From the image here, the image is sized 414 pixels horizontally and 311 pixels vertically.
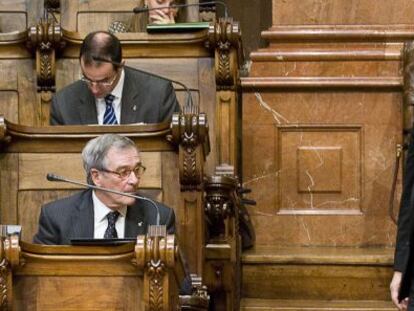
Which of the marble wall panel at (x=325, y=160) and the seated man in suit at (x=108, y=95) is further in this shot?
the marble wall panel at (x=325, y=160)

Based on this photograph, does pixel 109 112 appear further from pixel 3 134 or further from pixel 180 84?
pixel 3 134

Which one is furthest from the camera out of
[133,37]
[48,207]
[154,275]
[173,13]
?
[173,13]

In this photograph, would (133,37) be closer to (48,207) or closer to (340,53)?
(340,53)

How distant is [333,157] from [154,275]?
1385 millimetres

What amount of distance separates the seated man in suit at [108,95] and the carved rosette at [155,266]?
37.5 inches

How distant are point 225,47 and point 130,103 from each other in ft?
0.96

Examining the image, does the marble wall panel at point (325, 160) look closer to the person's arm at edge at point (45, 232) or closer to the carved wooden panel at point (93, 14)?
the carved wooden panel at point (93, 14)

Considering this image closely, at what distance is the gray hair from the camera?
2619 millimetres

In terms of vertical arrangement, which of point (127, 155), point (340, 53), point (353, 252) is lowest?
point (353, 252)

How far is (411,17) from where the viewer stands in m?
3.52

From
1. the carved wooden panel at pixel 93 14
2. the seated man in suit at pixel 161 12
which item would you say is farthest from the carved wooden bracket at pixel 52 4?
the seated man in suit at pixel 161 12

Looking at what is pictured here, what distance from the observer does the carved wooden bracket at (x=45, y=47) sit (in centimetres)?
328

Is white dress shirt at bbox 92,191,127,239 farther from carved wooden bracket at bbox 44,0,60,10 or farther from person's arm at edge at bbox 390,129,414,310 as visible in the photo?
carved wooden bracket at bbox 44,0,60,10

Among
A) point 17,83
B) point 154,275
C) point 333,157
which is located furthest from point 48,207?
point 333,157
